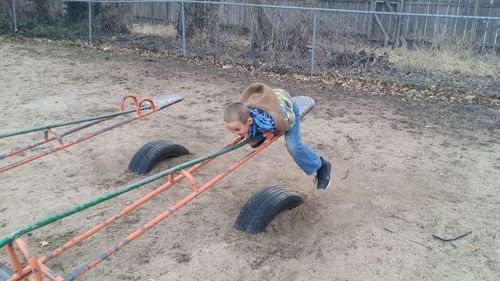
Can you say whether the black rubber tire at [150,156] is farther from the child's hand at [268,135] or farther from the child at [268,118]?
the child's hand at [268,135]

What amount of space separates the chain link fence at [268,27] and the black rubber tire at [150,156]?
4758 millimetres

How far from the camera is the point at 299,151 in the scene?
142 inches

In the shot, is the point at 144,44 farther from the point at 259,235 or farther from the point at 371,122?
the point at 259,235

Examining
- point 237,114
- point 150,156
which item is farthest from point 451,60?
point 237,114

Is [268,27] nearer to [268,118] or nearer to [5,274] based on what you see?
[268,118]

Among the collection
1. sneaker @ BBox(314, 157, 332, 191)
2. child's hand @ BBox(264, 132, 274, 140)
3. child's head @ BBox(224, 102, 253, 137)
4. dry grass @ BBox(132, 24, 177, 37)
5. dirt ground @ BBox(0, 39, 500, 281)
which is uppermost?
dry grass @ BBox(132, 24, 177, 37)

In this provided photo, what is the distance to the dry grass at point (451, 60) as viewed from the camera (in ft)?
31.5

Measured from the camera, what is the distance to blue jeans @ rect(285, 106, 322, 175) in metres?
3.59

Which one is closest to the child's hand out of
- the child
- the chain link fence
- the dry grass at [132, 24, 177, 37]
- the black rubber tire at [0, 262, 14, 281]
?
the child

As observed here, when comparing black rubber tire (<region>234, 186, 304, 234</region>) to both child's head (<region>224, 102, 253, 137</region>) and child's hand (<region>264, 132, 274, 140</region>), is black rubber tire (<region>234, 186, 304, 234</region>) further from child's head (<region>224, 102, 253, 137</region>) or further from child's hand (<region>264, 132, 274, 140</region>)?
child's head (<region>224, 102, 253, 137</region>)

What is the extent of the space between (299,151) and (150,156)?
163 centimetres

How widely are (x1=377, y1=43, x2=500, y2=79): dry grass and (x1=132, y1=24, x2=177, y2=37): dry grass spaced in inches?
250

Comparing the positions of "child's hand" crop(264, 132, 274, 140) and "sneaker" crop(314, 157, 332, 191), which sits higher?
"child's hand" crop(264, 132, 274, 140)

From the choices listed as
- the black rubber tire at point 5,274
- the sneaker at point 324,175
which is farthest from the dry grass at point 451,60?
the black rubber tire at point 5,274
